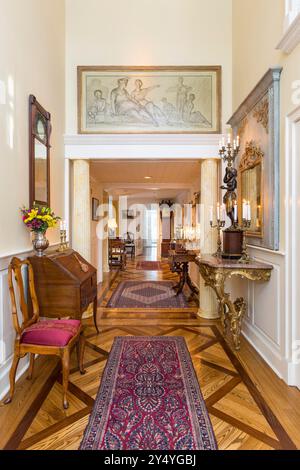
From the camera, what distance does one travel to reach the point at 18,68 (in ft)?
8.48

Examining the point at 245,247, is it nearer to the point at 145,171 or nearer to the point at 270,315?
the point at 270,315

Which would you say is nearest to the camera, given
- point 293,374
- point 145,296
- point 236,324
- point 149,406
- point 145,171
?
point 149,406

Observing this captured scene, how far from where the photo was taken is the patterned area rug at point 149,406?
1693 millimetres

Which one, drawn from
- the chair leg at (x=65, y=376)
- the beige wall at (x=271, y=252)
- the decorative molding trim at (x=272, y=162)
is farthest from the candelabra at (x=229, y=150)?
the chair leg at (x=65, y=376)

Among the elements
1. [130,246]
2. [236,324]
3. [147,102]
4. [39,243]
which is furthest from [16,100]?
[130,246]

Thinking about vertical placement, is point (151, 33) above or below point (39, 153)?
above

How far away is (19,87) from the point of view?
2598 mm

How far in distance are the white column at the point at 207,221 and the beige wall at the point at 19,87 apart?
2288 mm

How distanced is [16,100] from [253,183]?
2.67 meters

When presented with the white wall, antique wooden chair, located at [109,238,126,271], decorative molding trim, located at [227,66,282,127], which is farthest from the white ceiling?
antique wooden chair, located at [109,238,126,271]

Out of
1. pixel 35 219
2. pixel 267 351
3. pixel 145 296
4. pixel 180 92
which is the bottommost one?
pixel 145 296

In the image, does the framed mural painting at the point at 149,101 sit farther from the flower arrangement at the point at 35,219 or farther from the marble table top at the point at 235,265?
the marble table top at the point at 235,265

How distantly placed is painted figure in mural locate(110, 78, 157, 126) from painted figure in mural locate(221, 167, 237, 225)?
1630 millimetres

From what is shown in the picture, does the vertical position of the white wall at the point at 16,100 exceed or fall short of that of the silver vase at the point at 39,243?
it exceeds it
